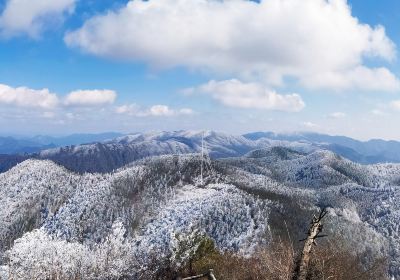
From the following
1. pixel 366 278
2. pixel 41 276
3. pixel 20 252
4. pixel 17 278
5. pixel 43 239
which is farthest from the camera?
pixel 43 239

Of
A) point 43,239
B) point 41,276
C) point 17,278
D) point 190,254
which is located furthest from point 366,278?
point 43,239

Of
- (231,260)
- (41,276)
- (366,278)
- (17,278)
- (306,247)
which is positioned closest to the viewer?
(306,247)

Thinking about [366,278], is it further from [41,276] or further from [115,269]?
[41,276]

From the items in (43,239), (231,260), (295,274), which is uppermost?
(295,274)

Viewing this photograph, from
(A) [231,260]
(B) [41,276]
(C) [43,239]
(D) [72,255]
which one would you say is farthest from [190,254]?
(C) [43,239]

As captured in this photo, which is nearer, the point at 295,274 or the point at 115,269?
the point at 295,274

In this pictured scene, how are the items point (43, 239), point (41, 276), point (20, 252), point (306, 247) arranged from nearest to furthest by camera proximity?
point (306, 247), point (41, 276), point (20, 252), point (43, 239)

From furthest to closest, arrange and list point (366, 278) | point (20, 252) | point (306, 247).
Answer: point (20, 252) → point (366, 278) → point (306, 247)

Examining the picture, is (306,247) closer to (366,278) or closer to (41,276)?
(366,278)

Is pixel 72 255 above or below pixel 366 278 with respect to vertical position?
below
